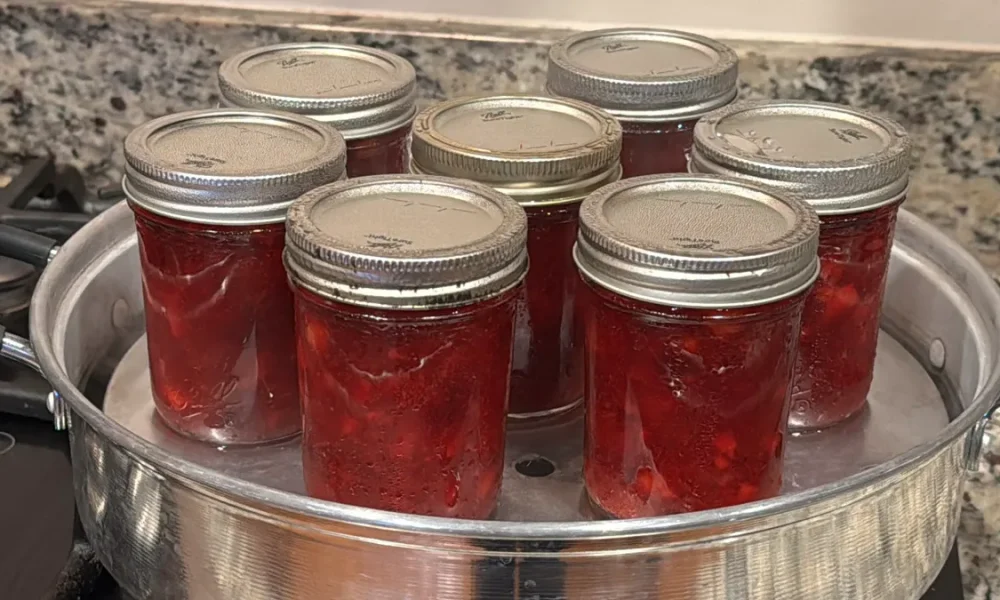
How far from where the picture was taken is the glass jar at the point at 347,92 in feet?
2.11

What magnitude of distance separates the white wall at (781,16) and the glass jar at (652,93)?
13 centimetres

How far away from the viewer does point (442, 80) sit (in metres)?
0.89

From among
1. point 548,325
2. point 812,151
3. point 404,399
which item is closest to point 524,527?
point 404,399

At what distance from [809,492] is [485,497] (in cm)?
16

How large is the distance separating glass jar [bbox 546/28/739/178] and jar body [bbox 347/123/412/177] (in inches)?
4.4

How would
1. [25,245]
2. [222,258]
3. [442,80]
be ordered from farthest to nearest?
[442,80], [25,245], [222,258]

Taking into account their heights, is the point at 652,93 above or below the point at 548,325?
above

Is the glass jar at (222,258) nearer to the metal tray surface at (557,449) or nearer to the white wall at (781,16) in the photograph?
the metal tray surface at (557,449)

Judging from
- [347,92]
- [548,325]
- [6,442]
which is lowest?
[6,442]

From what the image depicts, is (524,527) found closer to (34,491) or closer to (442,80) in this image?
(34,491)

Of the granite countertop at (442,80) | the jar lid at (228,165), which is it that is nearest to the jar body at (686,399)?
the jar lid at (228,165)

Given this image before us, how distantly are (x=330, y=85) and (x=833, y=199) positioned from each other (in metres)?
0.32

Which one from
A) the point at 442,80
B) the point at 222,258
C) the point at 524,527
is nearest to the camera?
the point at 524,527

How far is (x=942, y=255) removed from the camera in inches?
29.0
